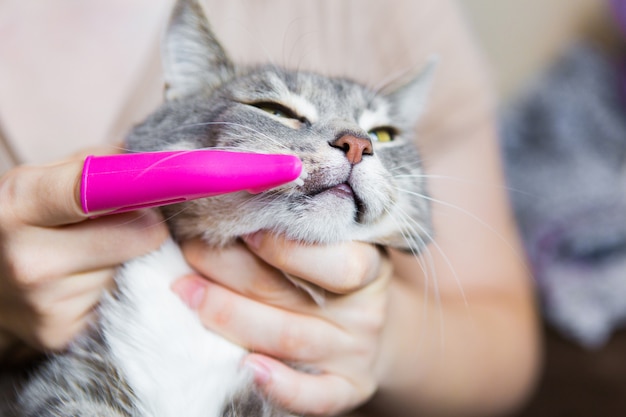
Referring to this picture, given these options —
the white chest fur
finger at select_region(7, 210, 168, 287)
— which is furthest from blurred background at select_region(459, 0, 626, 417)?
finger at select_region(7, 210, 168, 287)

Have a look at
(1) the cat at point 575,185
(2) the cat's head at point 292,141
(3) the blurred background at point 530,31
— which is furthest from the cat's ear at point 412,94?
(3) the blurred background at point 530,31

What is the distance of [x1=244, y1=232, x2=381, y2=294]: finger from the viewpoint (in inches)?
24.9

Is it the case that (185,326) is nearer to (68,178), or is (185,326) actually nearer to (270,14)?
(68,178)

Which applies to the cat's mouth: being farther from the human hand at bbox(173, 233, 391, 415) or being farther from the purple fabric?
the purple fabric

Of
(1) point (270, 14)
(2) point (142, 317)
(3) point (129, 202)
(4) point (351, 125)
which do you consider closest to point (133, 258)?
→ (2) point (142, 317)

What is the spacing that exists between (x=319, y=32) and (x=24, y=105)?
0.47 meters

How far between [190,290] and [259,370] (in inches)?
4.9

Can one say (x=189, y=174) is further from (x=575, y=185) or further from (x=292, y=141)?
(x=575, y=185)

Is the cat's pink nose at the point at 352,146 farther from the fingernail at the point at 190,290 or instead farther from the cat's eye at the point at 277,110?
the fingernail at the point at 190,290

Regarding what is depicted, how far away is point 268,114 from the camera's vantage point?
2.21 feet

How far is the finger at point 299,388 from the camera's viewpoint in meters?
0.69

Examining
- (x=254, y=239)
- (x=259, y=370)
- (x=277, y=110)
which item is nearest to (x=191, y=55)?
(x=277, y=110)

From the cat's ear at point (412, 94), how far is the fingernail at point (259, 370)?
1.39 ft

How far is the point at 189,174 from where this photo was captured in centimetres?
51
